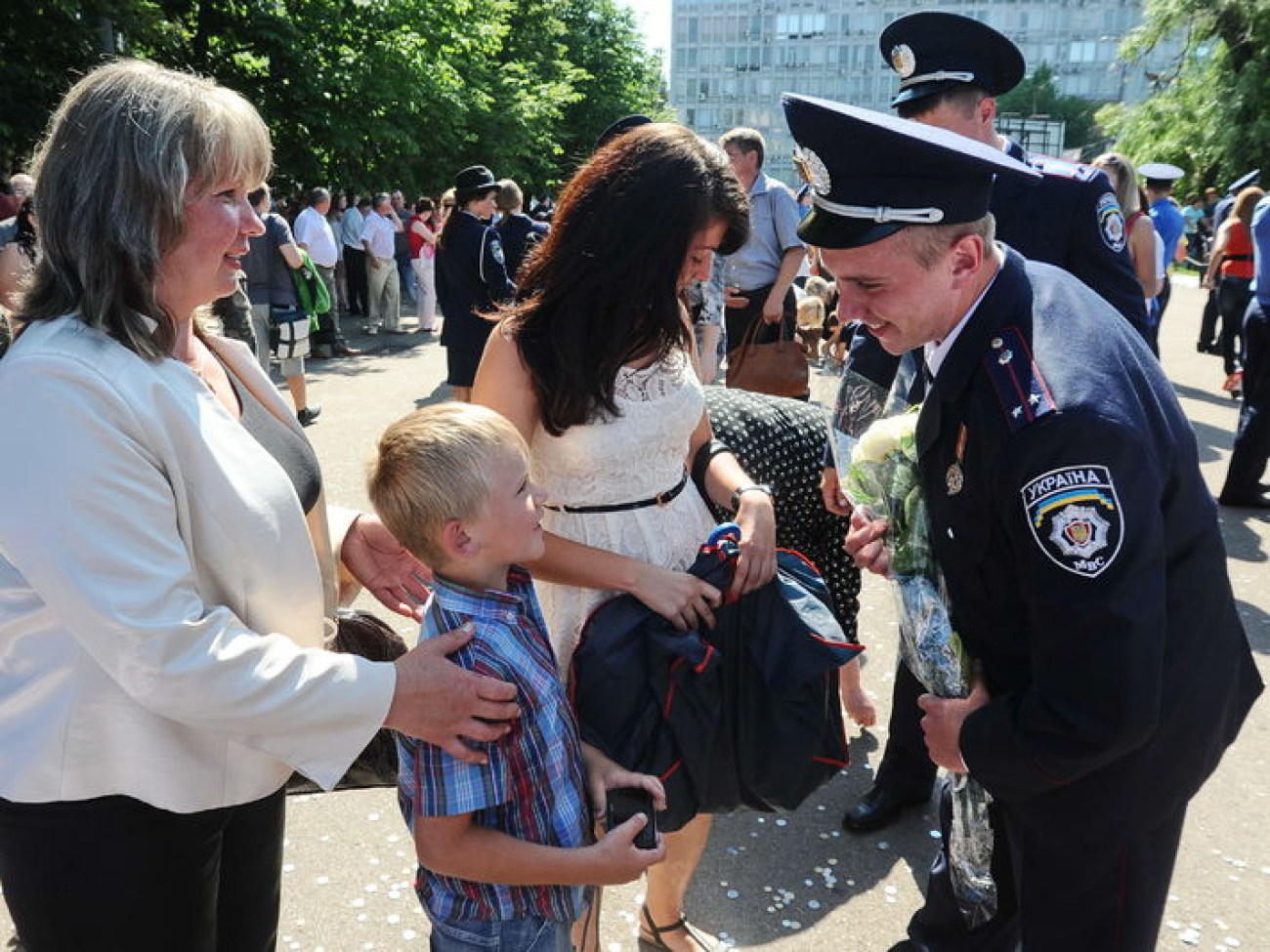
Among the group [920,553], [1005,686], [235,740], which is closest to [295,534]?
[235,740]

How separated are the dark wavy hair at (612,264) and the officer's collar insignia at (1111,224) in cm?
170

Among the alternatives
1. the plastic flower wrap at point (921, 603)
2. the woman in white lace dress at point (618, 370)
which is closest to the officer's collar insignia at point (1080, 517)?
the plastic flower wrap at point (921, 603)

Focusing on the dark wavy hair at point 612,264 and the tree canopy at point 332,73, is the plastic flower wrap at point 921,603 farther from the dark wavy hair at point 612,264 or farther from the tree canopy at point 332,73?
the tree canopy at point 332,73

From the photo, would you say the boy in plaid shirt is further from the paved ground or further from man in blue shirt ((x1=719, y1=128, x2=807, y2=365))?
man in blue shirt ((x1=719, y1=128, x2=807, y2=365))

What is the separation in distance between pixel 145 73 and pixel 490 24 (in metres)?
22.8

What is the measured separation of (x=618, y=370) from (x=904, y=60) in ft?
6.46

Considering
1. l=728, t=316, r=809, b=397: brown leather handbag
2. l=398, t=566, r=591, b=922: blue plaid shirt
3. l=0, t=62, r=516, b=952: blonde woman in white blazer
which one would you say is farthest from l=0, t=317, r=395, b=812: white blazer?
l=728, t=316, r=809, b=397: brown leather handbag

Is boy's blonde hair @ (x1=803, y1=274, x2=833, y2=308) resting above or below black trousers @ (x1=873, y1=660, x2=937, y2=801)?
above

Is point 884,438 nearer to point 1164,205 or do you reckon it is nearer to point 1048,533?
point 1048,533

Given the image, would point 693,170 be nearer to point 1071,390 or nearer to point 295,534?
point 1071,390

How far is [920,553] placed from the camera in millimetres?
1898

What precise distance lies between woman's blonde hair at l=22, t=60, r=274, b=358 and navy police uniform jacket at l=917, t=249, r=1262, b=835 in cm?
127

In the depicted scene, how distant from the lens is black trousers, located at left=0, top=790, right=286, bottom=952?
1.55 metres

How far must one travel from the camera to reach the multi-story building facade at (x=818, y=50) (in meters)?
99.3
